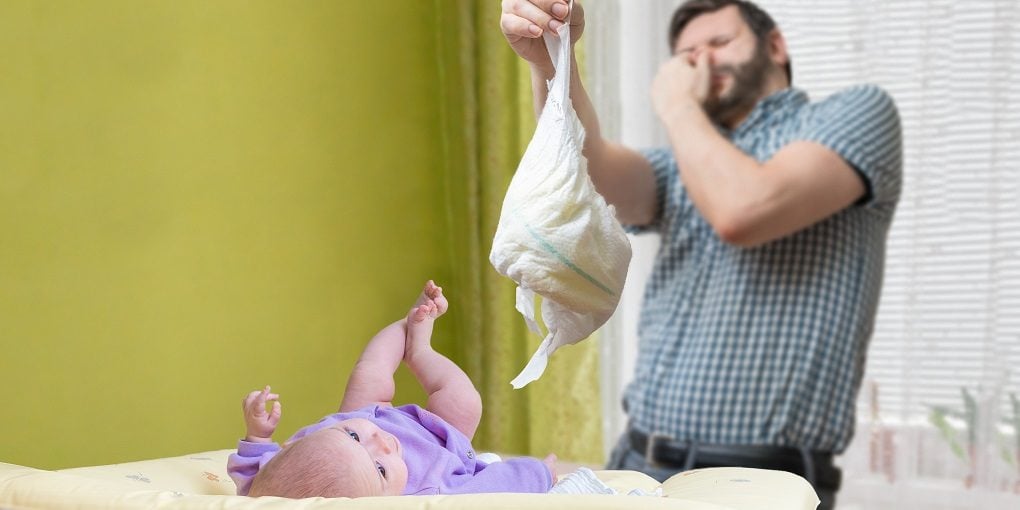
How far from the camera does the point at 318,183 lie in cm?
204

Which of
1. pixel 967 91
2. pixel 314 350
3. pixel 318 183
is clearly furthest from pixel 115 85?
pixel 967 91

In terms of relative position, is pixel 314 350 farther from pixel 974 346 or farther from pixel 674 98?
pixel 974 346

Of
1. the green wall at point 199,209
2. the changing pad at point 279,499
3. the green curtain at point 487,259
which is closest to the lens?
the changing pad at point 279,499

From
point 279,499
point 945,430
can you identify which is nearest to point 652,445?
point 945,430

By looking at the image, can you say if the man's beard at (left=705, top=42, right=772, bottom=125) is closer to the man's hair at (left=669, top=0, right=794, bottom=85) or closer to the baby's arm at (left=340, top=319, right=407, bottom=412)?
the man's hair at (left=669, top=0, right=794, bottom=85)

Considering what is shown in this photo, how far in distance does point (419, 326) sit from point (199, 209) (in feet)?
2.62

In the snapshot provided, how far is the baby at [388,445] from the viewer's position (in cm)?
89

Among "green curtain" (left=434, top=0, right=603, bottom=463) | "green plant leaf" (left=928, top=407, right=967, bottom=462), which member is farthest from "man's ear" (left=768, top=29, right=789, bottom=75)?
"green plant leaf" (left=928, top=407, right=967, bottom=462)

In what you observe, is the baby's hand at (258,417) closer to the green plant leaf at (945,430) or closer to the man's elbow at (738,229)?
the man's elbow at (738,229)

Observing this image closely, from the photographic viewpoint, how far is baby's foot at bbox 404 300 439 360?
3.67 ft

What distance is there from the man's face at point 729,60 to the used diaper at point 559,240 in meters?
0.94

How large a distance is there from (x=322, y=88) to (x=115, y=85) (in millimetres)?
493

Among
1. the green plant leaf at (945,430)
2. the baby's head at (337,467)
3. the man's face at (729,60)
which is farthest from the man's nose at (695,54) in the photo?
the baby's head at (337,467)

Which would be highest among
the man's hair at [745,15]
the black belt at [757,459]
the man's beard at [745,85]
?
the man's hair at [745,15]
